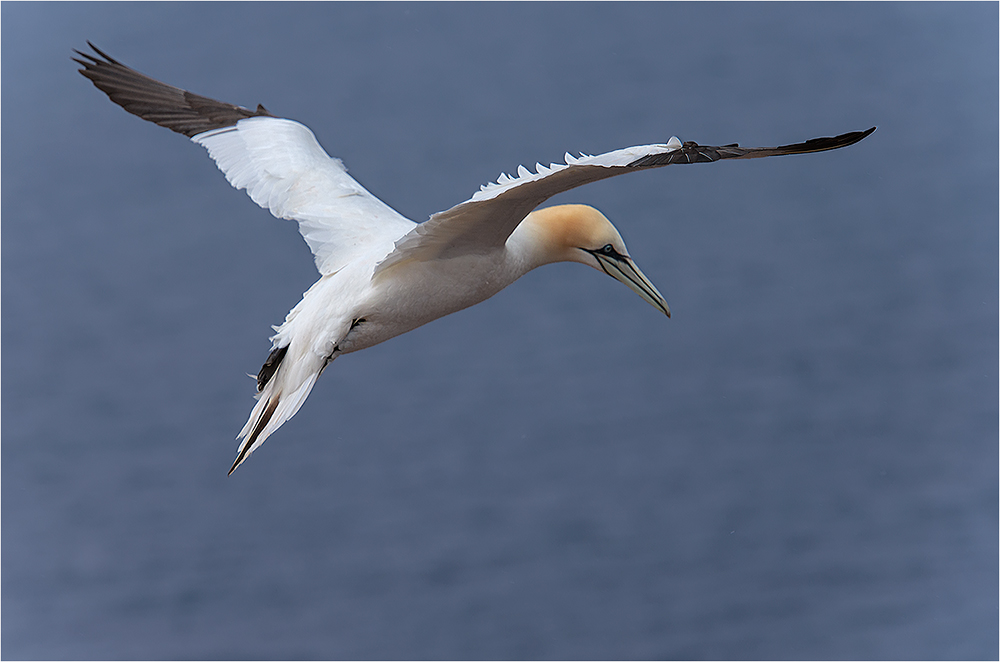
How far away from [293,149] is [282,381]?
4.40 feet

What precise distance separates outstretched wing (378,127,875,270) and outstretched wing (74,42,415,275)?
50cm

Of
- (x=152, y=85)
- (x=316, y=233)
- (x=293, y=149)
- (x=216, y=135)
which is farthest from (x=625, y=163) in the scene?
(x=152, y=85)

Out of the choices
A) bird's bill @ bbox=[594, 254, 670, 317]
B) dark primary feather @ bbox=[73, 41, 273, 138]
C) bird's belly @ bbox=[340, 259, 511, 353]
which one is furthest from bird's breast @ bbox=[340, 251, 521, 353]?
dark primary feather @ bbox=[73, 41, 273, 138]

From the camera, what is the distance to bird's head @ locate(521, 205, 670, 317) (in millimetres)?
4004

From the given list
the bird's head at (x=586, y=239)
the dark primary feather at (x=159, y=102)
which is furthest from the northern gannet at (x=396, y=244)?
the dark primary feather at (x=159, y=102)

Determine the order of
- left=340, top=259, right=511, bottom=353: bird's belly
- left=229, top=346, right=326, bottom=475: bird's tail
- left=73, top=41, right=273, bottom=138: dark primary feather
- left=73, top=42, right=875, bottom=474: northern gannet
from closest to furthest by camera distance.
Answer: left=73, top=42, right=875, bottom=474: northern gannet
left=229, top=346, right=326, bottom=475: bird's tail
left=340, top=259, right=511, bottom=353: bird's belly
left=73, top=41, right=273, bottom=138: dark primary feather

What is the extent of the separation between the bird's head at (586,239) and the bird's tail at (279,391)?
0.91m

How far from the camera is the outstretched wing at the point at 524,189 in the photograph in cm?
294

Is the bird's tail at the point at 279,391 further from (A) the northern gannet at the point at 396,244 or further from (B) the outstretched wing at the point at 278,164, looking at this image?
(B) the outstretched wing at the point at 278,164

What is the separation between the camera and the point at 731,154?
3057mm

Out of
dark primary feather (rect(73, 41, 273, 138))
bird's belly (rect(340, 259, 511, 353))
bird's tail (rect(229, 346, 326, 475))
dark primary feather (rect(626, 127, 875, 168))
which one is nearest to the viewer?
dark primary feather (rect(626, 127, 875, 168))

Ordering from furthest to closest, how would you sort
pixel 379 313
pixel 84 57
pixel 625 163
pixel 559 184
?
pixel 84 57, pixel 379 313, pixel 559 184, pixel 625 163

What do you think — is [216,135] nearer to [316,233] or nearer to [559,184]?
[316,233]

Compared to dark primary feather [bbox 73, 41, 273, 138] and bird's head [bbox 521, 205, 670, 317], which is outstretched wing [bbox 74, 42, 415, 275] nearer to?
dark primary feather [bbox 73, 41, 273, 138]
